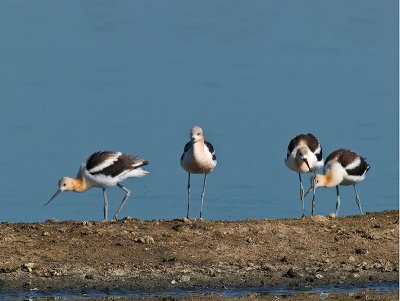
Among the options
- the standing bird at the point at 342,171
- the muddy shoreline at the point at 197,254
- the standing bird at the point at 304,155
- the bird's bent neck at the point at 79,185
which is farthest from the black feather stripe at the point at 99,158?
Result: the standing bird at the point at 342,171

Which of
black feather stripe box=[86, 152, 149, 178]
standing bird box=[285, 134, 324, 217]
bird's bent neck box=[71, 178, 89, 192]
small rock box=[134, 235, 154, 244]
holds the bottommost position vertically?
small rock box=[134, 235, 154, 244]

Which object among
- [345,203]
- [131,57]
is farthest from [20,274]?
[131,57]

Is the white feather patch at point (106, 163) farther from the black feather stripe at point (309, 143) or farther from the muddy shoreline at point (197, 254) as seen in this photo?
the black feather stripe at point (309, 143)

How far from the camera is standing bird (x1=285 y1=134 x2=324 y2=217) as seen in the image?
57.0ft

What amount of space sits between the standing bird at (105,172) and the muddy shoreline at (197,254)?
1822mm

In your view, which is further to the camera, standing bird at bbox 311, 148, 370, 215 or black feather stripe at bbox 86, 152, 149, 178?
standing bird at bbox 311, 148, 370, 215

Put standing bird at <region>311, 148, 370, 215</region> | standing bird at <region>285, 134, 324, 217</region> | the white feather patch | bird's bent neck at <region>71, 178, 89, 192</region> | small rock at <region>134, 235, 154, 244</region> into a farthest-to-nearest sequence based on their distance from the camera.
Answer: standing bird at <region>311, 148, 370, 215</region>
standing bird at <region>285, 134, 324, 217</region>
bird's bent neck at <region>71, 178, 89, 192</region>
the white feather patch
small rock at <region>134, 235, 154, 244</region>

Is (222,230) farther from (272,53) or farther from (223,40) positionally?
(223,40)

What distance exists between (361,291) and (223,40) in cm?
1386

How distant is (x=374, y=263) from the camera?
45.7 ft

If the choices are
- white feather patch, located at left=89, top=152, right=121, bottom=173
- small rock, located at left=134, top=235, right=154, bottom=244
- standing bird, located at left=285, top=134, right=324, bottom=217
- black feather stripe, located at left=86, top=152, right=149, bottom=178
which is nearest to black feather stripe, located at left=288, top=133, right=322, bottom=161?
standing bird, located at left=285, top=134, right=324, bottom=217

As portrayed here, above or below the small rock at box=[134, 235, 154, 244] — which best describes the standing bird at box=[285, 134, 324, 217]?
above

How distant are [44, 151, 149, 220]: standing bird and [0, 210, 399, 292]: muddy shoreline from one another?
182 cm

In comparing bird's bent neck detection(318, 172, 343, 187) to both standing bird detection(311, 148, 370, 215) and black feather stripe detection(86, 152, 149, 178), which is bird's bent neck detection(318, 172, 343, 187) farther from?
black feather stripe detection(86, 152, 149, 178)
